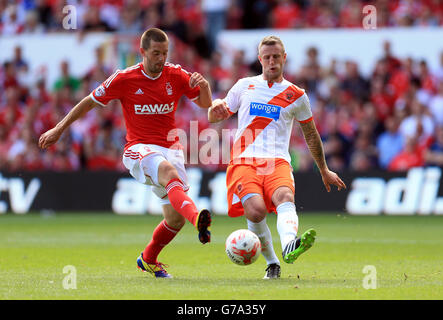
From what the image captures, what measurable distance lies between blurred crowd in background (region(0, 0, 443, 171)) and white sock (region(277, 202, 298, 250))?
9.84 meters

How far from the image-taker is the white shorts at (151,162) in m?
8.73

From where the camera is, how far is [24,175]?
1908cm

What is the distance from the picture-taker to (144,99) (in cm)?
905

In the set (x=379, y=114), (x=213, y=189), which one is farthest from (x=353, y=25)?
Answer: (x=213, y=189)

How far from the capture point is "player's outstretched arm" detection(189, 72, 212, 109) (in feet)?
29.2

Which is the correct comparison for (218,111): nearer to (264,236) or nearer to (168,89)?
(168,89)

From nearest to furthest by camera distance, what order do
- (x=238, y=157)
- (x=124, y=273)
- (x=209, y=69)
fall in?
(x=238, y=157) < (x=124, y=273) < (x=209, y=69)

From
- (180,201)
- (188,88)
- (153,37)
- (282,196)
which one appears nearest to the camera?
(180,201)

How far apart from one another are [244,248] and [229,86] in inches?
469

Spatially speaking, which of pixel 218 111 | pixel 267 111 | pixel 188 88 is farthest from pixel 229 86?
pixel 218 111

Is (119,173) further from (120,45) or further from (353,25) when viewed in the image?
(353,25)

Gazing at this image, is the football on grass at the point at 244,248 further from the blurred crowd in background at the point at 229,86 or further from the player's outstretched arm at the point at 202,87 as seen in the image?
the blurred crowd in background at the point at 229,86

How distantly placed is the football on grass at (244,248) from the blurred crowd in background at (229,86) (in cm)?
1012
